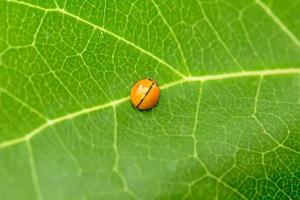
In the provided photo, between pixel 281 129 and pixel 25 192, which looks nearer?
pixel 25 192

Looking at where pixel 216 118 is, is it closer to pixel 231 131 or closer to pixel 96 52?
pixel 231 131

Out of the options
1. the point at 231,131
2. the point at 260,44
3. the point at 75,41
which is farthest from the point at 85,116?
the point at 260,44

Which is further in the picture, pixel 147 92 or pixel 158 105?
pixel 158 105

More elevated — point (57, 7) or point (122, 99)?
point (57, 7)
